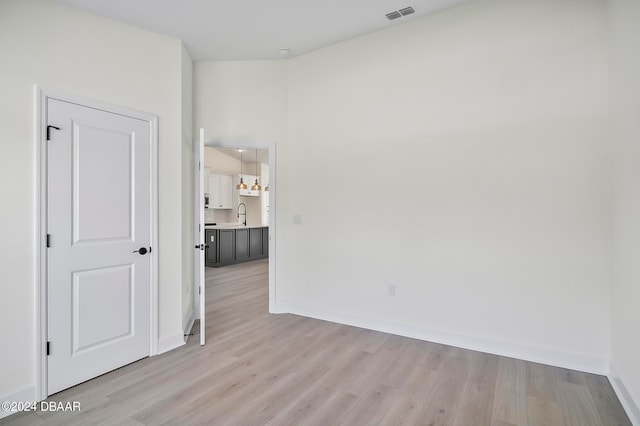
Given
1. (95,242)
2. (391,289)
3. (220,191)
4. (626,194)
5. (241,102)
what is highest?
(241,102)

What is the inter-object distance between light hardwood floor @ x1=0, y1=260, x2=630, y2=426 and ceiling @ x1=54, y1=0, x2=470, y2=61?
9.96 feet

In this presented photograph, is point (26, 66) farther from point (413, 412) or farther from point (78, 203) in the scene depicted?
point (413, 412)

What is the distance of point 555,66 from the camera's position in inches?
110

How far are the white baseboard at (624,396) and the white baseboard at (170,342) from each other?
11.8ft

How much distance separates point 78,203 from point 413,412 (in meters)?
2.93

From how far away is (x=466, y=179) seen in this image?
3154 mm

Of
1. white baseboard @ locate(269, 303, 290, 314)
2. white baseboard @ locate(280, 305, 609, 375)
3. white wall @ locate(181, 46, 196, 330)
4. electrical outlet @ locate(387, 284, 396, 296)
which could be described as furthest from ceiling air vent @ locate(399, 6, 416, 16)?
white baseboard @ locate(269, 303, 290, 314)

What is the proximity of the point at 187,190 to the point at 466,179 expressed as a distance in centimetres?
300

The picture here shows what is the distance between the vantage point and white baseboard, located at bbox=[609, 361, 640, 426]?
2.04m

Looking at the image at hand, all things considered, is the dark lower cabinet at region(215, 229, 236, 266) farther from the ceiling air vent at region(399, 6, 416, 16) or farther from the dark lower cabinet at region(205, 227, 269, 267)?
the ceiling air vent at region(399, 6, 416, 16)

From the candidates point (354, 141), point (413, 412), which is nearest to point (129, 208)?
point (354, 141)

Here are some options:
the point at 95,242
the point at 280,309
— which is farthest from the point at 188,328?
the point at 95,242

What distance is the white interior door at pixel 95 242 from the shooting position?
8.10ft

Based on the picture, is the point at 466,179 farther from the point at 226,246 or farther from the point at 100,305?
the point at 226,246
